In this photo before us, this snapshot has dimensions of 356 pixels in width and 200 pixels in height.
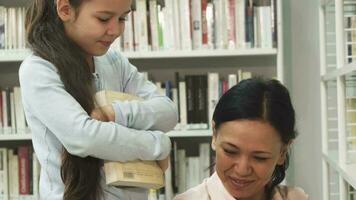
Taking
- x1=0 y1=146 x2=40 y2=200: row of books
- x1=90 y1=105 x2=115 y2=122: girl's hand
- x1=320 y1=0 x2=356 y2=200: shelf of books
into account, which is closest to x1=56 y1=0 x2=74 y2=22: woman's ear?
x1=90 y1=105 x2=115 y2=122: girl's hand

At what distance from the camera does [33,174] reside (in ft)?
7.64

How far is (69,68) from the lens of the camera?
1.14 meters

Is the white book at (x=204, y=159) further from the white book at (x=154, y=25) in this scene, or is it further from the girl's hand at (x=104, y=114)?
the girl's hand at (x=104, y=114)

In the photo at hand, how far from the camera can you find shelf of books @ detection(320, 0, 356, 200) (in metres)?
1.53

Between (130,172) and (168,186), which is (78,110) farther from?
(168,186)

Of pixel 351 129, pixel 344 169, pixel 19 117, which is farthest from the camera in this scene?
pixel 19 117

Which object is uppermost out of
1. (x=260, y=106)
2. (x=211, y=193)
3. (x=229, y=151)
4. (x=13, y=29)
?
(x=13, y=29)

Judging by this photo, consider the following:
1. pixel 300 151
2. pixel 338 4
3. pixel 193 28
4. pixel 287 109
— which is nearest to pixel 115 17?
pixel 287 109

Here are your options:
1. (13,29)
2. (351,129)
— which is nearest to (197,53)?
(351,129)

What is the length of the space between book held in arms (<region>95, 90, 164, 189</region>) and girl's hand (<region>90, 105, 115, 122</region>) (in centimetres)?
2

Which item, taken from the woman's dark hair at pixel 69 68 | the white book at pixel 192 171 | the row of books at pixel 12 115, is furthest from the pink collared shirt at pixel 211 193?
the row of books at pixel 12 115

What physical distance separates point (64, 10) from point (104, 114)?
267mm

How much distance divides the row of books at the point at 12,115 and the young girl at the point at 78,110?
1154mm

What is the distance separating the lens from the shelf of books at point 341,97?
153 centimetres
